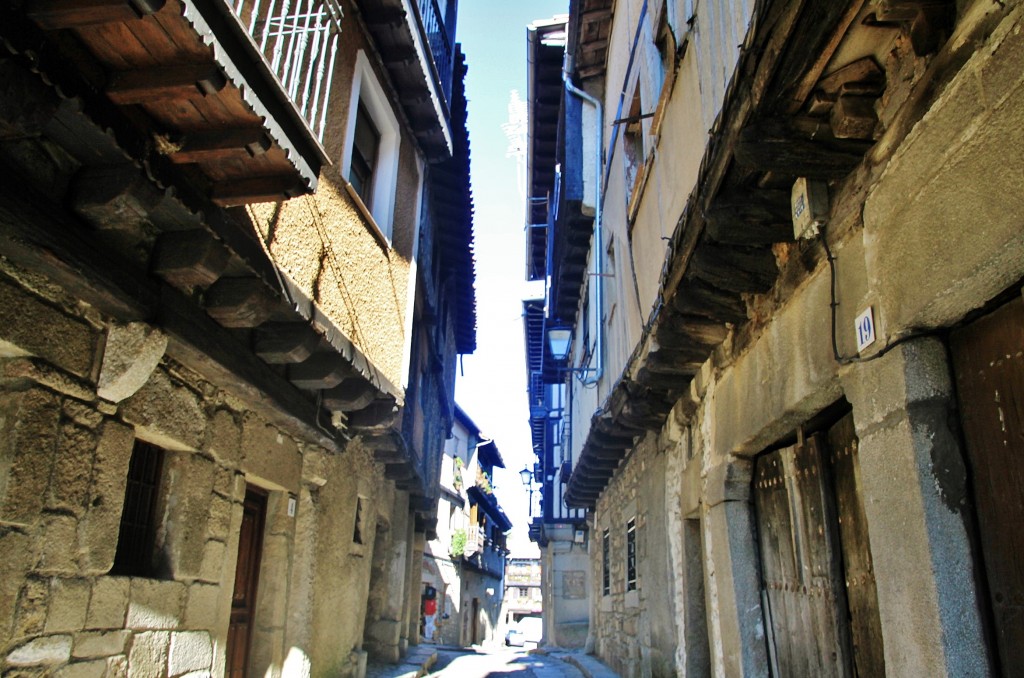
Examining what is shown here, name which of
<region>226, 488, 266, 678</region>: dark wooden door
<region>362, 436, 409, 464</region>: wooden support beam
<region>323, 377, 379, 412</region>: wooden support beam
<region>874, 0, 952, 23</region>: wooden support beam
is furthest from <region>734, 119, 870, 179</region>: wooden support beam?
<region>362, 436, 409, 464</region>: wooden support beam

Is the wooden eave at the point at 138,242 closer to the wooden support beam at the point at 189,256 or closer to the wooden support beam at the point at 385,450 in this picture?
the wooden support beam at the point at 189,256

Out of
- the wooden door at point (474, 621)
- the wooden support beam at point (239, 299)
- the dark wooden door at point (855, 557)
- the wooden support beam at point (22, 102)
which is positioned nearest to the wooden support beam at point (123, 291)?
the wooden support beam at point (239, 299)

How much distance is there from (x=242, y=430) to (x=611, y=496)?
22.4 ft

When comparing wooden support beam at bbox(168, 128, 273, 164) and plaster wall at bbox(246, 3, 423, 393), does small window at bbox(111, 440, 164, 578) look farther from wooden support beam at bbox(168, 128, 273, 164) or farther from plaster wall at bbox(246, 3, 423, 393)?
wooden support beam at bbox(168, 128, 273, 164)

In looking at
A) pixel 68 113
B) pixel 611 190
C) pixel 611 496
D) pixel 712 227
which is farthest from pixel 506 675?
pixel 68 113

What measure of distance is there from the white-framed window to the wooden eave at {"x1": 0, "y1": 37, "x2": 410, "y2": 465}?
208 centimetres

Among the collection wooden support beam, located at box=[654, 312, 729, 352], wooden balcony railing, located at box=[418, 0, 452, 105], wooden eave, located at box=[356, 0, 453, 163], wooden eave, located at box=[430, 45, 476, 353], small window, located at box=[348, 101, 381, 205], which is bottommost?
wooden support beam, located at box=[654, 312, 729, 352]

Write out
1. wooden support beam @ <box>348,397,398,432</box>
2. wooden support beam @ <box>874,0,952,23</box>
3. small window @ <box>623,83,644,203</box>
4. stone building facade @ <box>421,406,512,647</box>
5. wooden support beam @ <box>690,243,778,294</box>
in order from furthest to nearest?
stone building facade @ <box>421,406,512,647</box>, small window @ <box>623,83,644,203</box>, wooden support beam @ <box>348,397,398,432</box>, wooden support beam @ <box>690,243,778,294</box>, wooden support beam @ <box>874,0,952,23</box>

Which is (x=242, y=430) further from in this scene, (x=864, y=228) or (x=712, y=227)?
(x=864, y=228)

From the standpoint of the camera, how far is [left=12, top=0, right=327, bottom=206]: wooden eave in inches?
96.7

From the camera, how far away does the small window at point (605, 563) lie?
436 inches

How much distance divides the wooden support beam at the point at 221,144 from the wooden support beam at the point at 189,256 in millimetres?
454

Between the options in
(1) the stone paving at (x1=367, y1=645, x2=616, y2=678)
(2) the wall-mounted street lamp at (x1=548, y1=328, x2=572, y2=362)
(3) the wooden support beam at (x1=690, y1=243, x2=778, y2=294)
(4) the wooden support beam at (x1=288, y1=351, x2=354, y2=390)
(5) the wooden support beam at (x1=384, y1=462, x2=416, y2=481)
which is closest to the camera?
(3) the wooden support beam at (x1=690, y1=243, x2=778, y2=294)

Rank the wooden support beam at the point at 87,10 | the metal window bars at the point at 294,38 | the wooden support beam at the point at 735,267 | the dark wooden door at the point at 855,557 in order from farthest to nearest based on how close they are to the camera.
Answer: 1. the metal window bars at the point at 294,38
2. the wooden support beam at the point at 735,267
3. the dark wooden door at the point at 855,557
4. the wooden support beam at the point at 87,10
